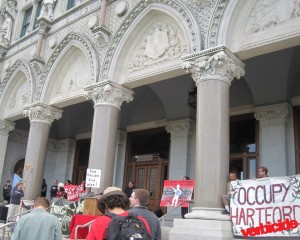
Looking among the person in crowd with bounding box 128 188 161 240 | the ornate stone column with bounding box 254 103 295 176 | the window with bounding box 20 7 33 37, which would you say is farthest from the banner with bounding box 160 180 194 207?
the window with bounding box 20 7 33 37

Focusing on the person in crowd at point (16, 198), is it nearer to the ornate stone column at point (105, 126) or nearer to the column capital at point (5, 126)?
the ornate stone column at point (105, 126)

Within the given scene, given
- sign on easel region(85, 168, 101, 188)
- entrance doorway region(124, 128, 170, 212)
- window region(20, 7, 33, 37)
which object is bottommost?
sign on easel region(85, 168, 101, 188)

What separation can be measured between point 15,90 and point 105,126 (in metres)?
8.89

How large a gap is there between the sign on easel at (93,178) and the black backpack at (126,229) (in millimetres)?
8928

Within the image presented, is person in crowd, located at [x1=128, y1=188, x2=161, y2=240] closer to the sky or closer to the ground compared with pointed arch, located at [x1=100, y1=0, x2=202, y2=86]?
closer to the ground

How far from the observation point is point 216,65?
10.5m

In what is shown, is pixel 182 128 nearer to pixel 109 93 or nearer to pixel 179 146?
pixel 179 146

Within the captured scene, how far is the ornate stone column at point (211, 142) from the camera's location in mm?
9062

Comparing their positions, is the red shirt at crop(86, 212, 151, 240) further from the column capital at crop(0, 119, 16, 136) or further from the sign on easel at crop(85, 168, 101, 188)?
the column capital at crop(0, 119, 16, 136)

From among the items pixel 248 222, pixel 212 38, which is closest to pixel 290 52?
pixel 212 38

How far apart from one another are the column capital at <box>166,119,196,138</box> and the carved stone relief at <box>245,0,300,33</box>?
22.0ft

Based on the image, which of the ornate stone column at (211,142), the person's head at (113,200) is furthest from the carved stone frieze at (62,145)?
the person's head at (113,200)

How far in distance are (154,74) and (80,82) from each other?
4385mm

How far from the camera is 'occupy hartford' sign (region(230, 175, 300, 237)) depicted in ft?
26.0
